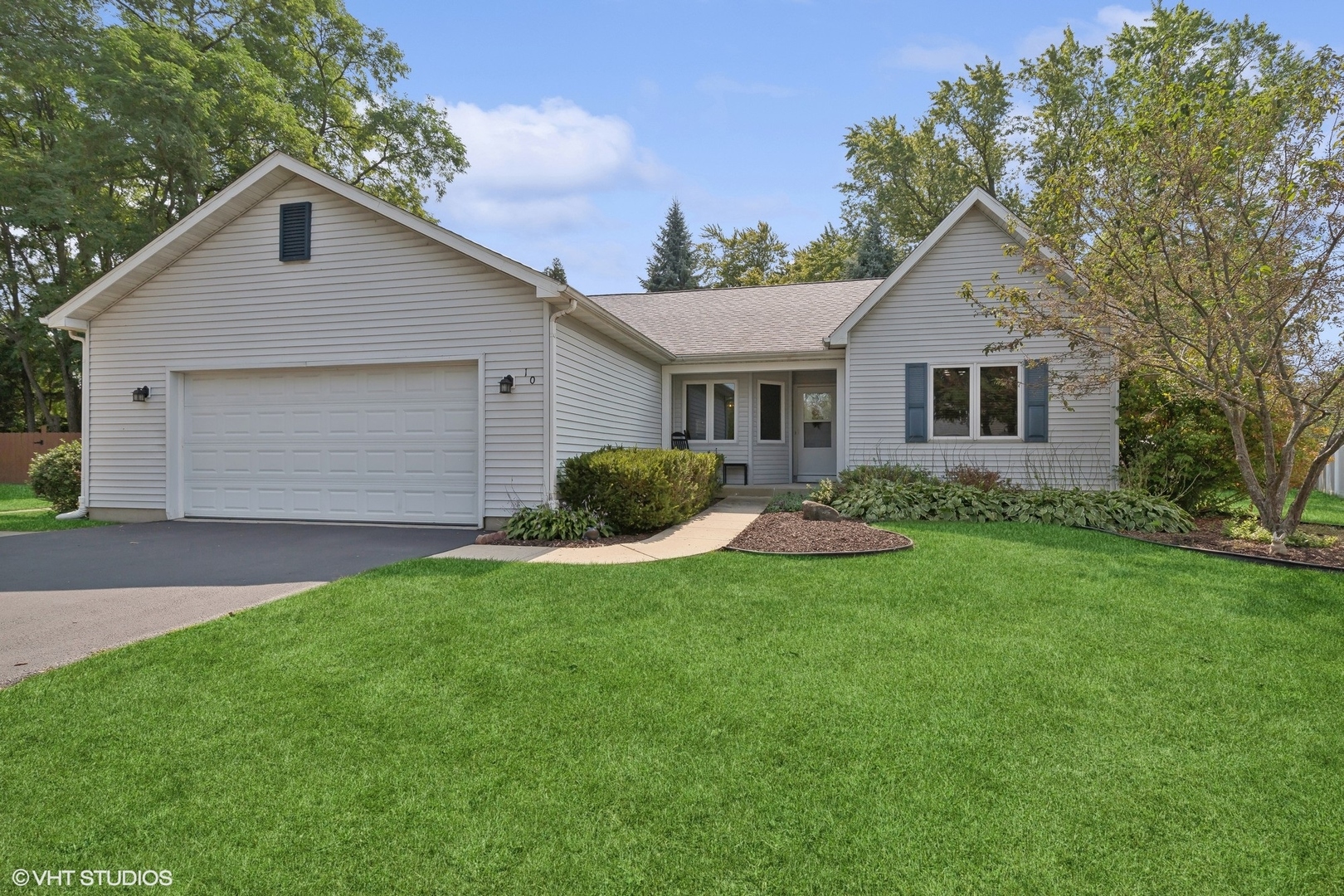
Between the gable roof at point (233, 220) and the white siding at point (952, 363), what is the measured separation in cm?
449

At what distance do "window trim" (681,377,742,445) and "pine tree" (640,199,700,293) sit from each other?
17748mm

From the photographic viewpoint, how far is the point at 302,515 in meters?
10.1

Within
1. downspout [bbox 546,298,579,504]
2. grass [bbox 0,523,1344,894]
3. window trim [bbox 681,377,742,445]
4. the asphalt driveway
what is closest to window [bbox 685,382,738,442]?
window trim [bbox 681,377,742,445]

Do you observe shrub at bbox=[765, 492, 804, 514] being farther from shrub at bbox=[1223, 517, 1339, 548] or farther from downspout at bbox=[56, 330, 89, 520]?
downspout at bbox=[56, 330, 89, 520]

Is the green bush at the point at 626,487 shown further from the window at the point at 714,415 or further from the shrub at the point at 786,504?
the window at the point at 714,415

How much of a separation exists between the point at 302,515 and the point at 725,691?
8733 mm

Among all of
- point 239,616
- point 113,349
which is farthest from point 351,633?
point 113,349

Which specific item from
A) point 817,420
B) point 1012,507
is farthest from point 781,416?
point 1012,507

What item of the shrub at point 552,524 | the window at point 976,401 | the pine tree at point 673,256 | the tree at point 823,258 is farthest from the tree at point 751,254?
the shrub at point 552,524

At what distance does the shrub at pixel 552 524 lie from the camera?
27.1ft

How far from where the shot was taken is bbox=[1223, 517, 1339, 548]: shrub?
24.5ft

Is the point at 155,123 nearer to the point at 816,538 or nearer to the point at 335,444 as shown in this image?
the point at 335,444

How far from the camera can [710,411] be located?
48.4 feet

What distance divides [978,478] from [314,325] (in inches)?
412
